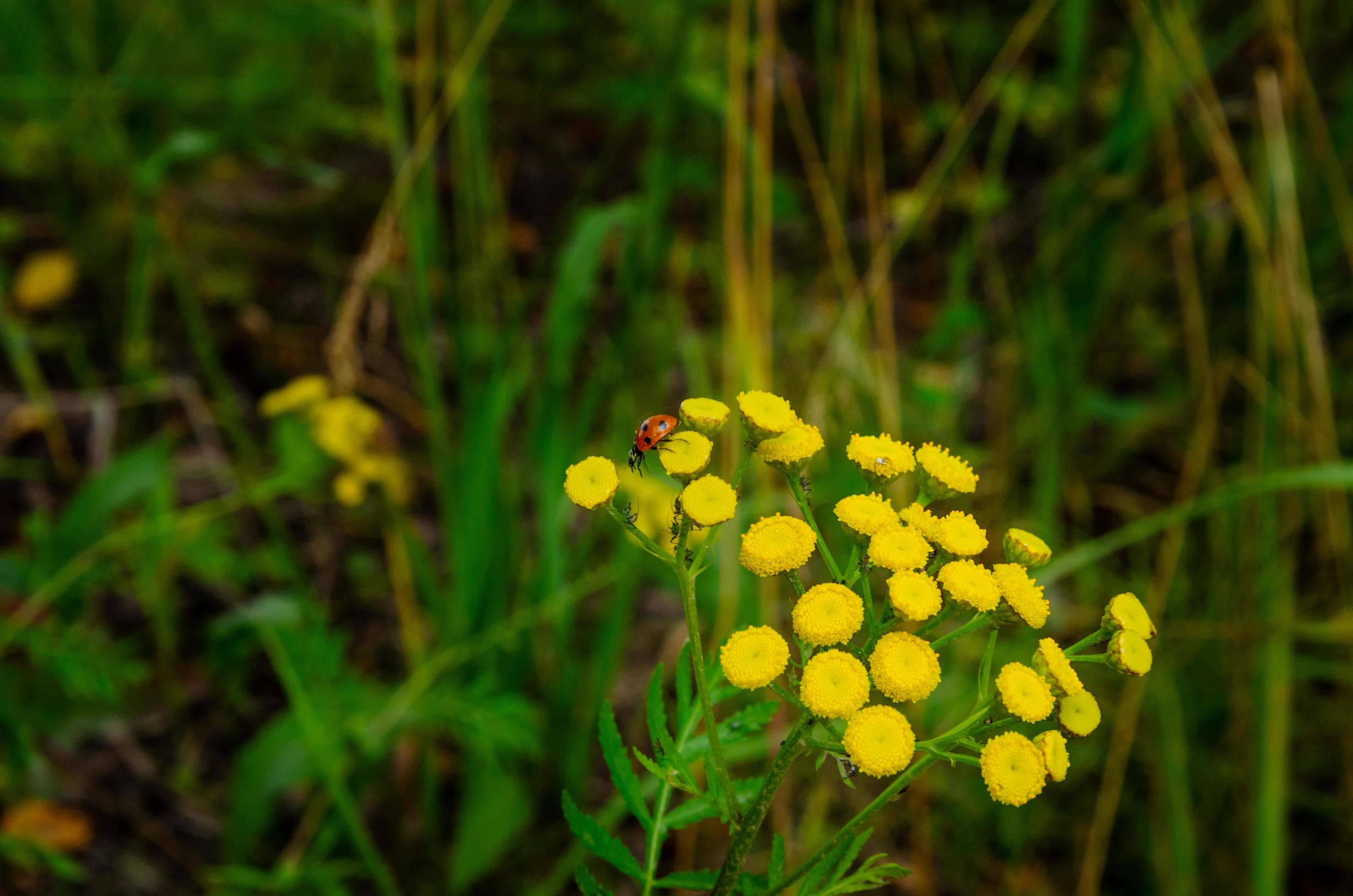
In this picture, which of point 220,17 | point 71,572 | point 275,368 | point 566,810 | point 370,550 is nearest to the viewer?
point 566,810

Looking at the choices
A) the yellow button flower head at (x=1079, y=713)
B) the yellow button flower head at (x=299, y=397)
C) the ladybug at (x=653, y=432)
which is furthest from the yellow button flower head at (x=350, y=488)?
the yellow button flower head at (x=1079, y=713)

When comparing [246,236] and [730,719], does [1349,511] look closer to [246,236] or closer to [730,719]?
[730,719]

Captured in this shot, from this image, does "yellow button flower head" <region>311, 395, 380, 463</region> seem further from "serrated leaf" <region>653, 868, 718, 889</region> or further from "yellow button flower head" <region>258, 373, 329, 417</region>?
"serrated leaf" <region>653, 868, 718, 889</region>

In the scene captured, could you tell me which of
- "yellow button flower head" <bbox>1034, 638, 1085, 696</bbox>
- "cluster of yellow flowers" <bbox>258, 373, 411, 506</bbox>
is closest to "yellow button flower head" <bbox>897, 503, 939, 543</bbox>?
"yellow button flower head" <bbox>1034, 638, 1085, 696</bbox>

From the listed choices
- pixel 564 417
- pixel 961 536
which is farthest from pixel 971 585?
pixel 564 417

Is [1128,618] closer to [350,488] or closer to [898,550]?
[898,550]

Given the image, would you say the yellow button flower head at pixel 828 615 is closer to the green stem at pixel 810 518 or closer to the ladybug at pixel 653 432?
the green stem at pixel 810 518

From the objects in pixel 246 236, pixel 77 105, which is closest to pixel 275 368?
pixel 246 236
